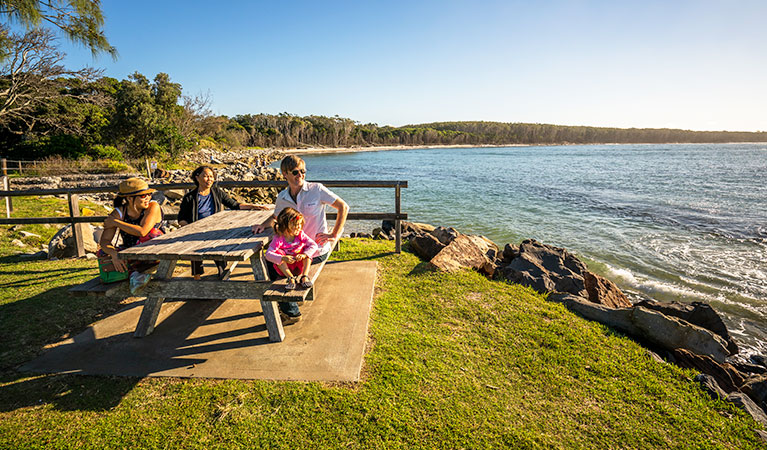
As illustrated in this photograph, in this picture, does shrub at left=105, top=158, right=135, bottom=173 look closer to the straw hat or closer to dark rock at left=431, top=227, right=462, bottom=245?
dark rock at left=431, top=227, right=462, bottom=245

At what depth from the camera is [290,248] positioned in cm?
338

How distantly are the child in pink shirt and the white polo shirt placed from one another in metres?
0.35

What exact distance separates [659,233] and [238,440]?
13.6 m

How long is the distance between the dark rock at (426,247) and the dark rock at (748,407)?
382 centimetres

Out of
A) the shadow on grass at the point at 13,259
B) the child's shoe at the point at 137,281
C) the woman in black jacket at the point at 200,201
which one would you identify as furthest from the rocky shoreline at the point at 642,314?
the shadow on grass at the point at 13,259

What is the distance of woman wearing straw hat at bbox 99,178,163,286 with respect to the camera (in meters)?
3.29

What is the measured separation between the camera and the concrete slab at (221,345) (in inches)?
120

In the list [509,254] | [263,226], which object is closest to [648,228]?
[509,254]

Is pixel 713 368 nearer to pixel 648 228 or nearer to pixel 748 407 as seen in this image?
pixel 748 407

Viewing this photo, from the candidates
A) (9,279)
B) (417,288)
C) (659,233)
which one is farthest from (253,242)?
(659,233)

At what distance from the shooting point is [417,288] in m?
4.91

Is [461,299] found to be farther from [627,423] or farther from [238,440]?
[238,440]

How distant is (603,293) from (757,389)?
2110 mm

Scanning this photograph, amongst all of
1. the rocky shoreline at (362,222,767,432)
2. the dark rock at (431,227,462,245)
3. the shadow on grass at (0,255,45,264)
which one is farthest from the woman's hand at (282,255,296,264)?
the shadow on grass at (0,255,45,264)
